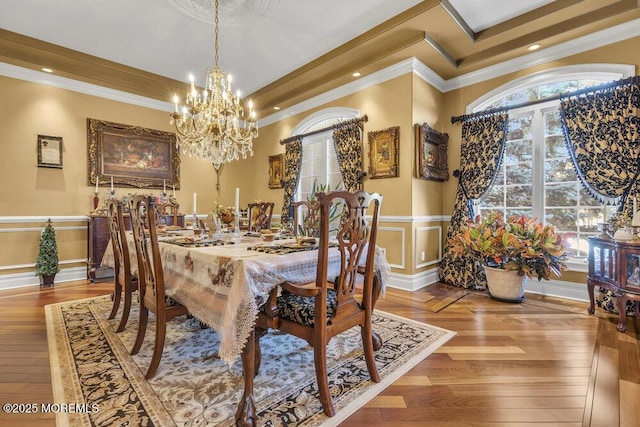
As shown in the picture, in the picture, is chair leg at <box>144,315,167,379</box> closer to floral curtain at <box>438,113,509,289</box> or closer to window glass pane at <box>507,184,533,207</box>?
floral curtain at <box>438,113,509,289</box>

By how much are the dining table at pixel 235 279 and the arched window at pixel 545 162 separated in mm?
2629

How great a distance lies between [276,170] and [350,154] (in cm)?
188

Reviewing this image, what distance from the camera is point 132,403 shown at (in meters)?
1.51

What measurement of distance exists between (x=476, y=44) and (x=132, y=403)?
4552 millimetres

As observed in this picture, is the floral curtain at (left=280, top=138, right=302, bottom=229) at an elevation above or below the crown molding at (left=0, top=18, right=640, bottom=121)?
below

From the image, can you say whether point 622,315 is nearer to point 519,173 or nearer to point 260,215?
point 519,173

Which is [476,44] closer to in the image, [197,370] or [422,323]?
[422,323]

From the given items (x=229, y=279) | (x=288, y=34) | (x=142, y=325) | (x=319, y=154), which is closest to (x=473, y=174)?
(x=319, y=154)

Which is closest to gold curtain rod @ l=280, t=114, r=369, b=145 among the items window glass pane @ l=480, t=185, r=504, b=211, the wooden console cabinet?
window glass pane @ l=480, t=185, r=504, b=211

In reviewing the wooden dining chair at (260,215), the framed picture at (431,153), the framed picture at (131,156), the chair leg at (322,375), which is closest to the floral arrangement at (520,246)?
the framed picture at (431,153)

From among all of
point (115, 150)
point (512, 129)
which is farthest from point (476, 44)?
point (115, 150)

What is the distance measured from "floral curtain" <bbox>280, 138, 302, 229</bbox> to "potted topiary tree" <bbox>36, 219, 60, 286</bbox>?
3.17 m

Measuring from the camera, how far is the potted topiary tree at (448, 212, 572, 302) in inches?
117

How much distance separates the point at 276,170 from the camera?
5.60 m
